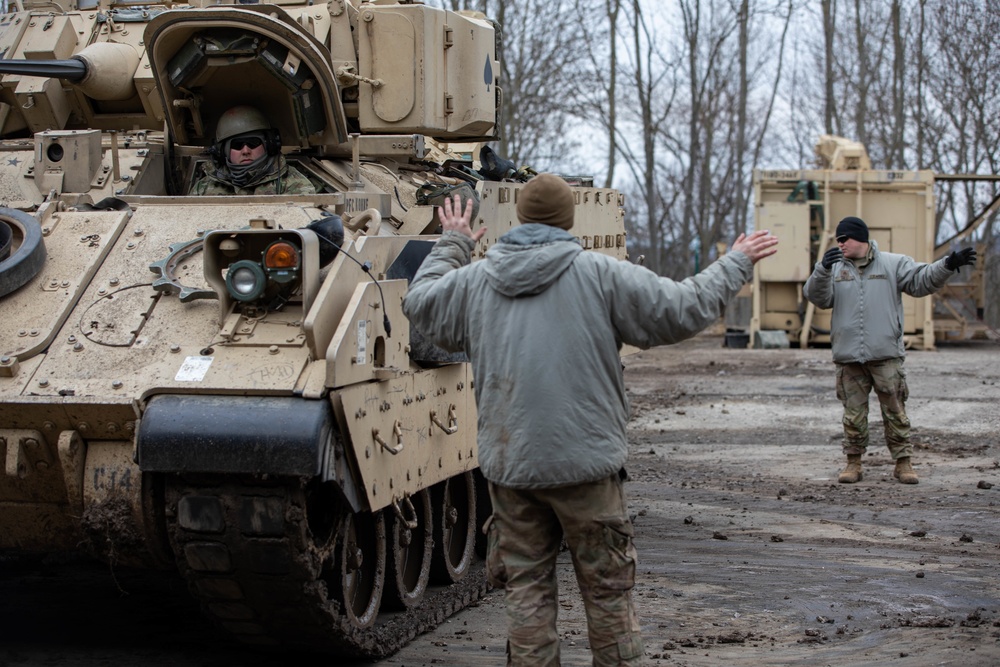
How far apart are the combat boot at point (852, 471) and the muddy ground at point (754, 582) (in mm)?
117

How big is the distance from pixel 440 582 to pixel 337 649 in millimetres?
1520

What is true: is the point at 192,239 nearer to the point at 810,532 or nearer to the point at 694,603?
the point at 694,603

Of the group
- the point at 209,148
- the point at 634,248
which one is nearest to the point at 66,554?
the point at 209,148

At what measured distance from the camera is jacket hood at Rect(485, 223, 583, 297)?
429 centimetres

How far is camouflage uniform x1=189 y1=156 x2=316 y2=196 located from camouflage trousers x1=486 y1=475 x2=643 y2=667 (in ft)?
8.26

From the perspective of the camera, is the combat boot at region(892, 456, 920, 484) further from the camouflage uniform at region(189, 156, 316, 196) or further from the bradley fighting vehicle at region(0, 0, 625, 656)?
the camouflage uniform at region(189, 156, 316, 196)

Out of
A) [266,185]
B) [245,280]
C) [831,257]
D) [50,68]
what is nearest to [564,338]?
[245,280]

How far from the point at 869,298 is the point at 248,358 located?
5.50 metres

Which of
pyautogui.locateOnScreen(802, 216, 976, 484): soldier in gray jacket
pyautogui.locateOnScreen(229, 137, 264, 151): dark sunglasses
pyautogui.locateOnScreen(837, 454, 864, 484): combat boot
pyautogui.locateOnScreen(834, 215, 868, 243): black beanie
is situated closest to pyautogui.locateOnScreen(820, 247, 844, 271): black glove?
pyautogui.locateOnScreen(802, 216, 976, 484): soldier in gray jacket

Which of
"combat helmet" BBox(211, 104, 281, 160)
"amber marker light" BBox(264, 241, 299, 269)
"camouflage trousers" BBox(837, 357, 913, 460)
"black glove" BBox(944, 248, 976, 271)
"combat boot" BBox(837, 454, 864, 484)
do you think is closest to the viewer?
"amber marker light" BBox(264, 241, 299, 269)

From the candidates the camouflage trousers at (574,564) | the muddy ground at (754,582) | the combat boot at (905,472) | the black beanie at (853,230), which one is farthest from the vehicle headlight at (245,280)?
the combat boot at (905,472)

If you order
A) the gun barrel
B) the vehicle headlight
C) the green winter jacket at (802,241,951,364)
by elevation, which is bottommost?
the green winter jacket at (802,241,951,364)

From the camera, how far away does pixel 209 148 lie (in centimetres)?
679

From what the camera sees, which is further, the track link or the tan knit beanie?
the track link
